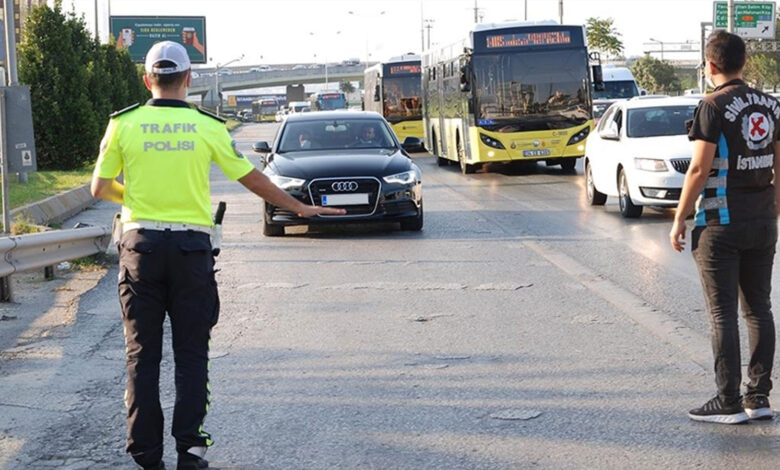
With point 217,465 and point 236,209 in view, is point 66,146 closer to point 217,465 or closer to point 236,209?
point 236,209

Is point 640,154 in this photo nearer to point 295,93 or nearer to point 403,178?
point 403,178

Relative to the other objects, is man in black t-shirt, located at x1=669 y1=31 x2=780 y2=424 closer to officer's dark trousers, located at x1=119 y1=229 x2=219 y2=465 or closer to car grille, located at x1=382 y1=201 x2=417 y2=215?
officer's dark trousers, located at x1=119 y1=229 x2=219 y2=465

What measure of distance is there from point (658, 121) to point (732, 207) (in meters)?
11.8

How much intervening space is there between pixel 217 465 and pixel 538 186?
18571mm

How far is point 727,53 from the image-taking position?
588 cm

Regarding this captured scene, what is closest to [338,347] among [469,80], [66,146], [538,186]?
[538,186]

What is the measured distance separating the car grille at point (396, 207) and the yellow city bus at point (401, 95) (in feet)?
88.4

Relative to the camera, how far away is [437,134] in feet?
109

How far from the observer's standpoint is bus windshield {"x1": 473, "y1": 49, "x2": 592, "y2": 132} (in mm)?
25828

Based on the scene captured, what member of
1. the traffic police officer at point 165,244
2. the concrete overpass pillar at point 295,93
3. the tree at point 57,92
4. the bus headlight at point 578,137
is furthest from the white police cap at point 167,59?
the concrete overpass pillar at point 295,93

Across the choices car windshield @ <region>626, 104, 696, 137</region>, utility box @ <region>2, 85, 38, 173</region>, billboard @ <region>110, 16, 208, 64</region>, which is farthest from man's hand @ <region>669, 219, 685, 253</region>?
billboard @ <region>110, 16, 208, 64</region>

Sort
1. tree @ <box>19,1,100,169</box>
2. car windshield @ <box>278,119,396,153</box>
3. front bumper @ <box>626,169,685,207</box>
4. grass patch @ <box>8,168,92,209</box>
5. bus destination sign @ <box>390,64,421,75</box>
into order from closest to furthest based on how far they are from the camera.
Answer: front bumper @ <box>626,169,685,207</box>, car windshield @ <box>278,119,396,153</box>, grass patch @ <box>8,168,92,209</box>, tree @ <box>19,1,100,169</box>, bus destination sign @ <box>390,64,421,75</box>

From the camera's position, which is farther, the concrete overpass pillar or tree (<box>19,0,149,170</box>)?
the concrete overpass pillar

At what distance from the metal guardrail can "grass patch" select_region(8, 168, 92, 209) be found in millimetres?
5014
